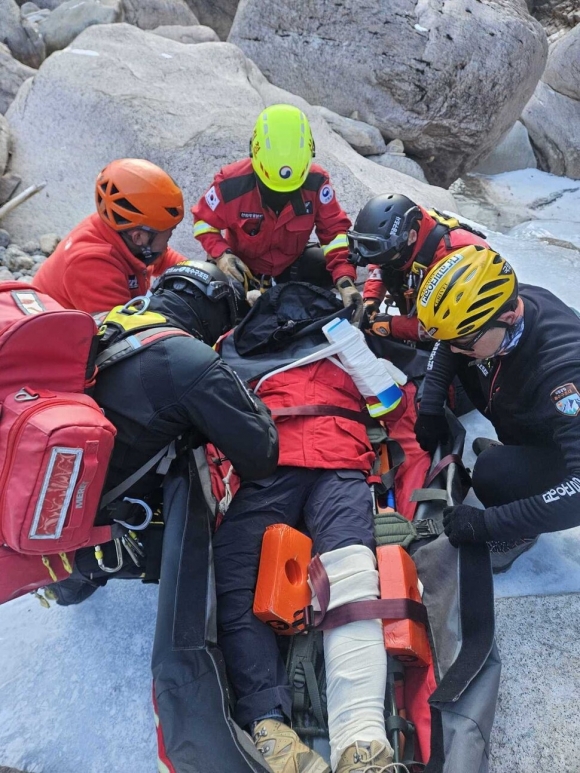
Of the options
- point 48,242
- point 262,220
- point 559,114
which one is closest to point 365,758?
point 262,220

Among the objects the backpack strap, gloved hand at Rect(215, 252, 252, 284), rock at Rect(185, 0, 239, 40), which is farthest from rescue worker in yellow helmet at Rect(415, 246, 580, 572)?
rock at Rect(185, 0, 239, 40)

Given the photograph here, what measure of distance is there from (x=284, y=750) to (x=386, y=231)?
2.57 meters

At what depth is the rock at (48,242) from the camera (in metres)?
5.62

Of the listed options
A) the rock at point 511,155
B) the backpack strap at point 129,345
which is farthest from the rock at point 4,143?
the rock at point 511,155

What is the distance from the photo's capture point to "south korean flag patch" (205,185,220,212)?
12.5 ft

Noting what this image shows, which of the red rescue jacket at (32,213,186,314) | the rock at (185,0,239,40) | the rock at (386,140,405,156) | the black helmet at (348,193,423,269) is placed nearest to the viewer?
the red rescue jacket at (32,213,186,314)

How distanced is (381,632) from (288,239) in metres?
2.85

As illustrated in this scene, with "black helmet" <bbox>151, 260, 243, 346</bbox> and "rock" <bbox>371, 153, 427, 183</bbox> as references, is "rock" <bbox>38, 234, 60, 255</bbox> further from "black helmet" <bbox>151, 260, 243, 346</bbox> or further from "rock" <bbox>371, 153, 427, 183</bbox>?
"rock" <bbox>371, 153, 427, 183</bbox>

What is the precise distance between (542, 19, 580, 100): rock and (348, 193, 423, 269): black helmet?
12564 mm

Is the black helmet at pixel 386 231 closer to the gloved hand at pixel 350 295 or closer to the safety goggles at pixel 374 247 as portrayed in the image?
the safety goggles at pixel 374 247

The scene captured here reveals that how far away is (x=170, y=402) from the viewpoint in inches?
72.1

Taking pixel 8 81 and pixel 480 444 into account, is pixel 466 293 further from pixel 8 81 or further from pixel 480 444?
pixel 8 81

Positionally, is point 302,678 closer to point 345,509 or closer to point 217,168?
point 345,509

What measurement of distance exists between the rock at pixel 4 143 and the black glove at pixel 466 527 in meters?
6.29
